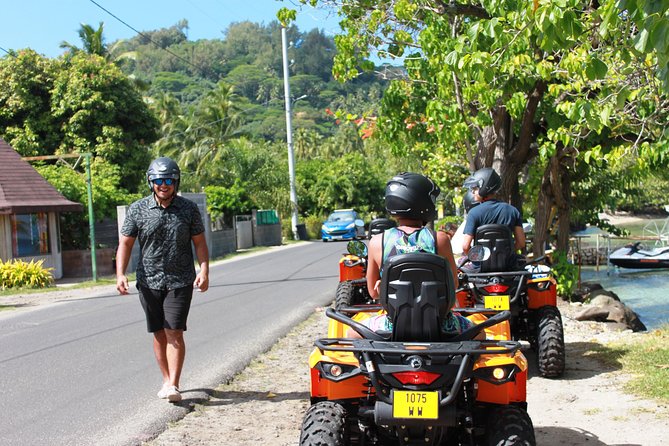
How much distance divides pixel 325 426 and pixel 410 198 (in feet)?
4.56

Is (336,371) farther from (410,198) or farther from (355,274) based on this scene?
(355,274)

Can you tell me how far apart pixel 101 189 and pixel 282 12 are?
597 inches

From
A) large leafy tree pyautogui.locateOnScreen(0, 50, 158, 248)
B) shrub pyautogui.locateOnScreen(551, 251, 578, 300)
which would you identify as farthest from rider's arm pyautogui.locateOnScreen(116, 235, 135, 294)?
large leafy tree pyautogui.locateOnScreen(0, 50, 158, 248)

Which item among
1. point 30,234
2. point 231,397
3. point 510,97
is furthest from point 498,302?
point 30,234

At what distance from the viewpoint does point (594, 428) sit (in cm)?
616

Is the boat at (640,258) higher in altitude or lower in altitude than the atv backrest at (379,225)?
lower


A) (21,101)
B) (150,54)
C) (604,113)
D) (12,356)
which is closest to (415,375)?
(604,113)

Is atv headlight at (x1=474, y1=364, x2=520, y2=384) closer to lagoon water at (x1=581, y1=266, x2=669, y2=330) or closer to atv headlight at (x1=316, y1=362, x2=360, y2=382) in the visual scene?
atv headlight at (x1=316, y1=362, x2=360, y2=382)

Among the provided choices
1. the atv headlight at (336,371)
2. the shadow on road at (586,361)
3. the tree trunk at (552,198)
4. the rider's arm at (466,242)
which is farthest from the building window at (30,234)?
the atv headlight at (336,371)

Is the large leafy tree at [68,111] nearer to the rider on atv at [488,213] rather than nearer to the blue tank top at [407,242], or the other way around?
the rider on atv at [488,213]

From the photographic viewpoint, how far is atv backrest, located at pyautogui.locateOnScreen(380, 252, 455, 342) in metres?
4.44

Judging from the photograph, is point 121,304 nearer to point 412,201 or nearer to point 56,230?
point 56,230

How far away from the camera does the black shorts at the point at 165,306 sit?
6910mm

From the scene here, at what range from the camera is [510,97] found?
12477 millimetres
